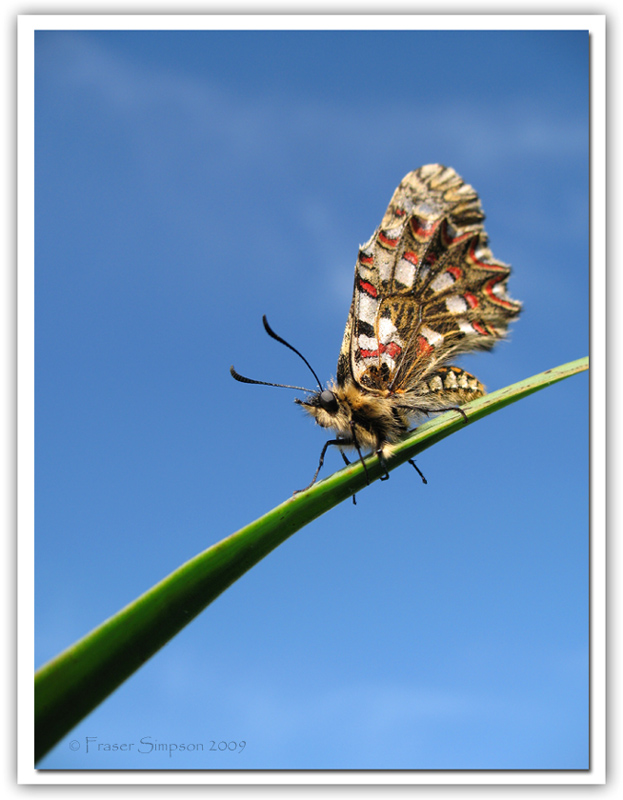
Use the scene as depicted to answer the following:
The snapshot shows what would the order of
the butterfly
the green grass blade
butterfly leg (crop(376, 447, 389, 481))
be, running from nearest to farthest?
the green grass blade < butterfly leg (crop(376, 447, 389, 481)) < the butterfly

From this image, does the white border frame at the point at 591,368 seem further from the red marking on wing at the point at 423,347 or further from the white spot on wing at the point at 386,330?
the white spot on wing at the point at 386,330

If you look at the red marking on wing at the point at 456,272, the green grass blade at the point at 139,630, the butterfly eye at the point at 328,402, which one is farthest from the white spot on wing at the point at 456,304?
the green grass blade at the point at 139,630

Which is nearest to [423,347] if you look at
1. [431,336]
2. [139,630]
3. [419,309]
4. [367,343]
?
[431,336]

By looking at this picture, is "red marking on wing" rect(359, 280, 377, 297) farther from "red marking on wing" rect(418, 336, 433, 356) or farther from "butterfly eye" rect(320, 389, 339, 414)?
"butterfly eye" rect(320, 389, 339, 414)

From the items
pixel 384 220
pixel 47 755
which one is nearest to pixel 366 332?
pixel 384 220

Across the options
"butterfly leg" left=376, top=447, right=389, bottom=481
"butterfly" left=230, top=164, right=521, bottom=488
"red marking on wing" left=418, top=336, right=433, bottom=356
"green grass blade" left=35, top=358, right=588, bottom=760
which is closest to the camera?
"green grass blade" left=35, top=358, right=588, bottom=760

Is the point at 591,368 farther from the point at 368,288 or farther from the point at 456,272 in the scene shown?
the point at 368,288

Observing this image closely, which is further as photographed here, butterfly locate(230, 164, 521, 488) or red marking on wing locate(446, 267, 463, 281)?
red marking on wing locate(446, 267, 463, 281)

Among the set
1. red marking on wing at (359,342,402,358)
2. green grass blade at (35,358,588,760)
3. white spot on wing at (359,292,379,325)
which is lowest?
green grass blade at (35,358,588,760)

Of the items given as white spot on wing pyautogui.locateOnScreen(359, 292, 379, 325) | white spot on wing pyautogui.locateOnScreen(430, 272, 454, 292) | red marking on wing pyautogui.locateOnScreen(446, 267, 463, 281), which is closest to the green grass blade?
white spot on wing pyautogui.locateOnScreen(359, 292, 379, 325)
